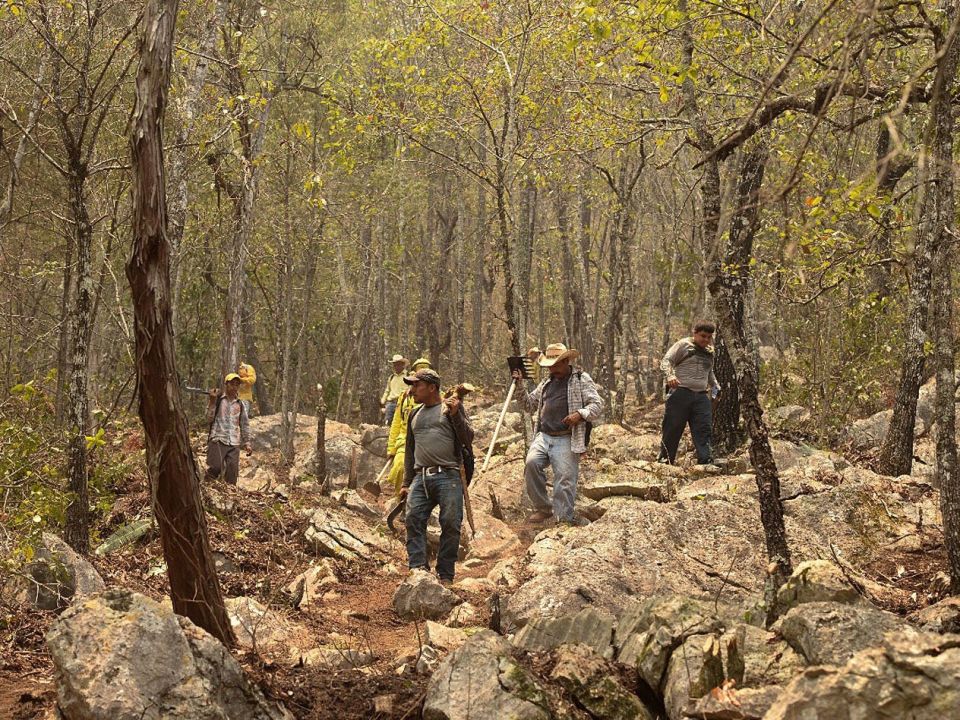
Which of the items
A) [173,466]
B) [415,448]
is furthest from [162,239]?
[415,448]

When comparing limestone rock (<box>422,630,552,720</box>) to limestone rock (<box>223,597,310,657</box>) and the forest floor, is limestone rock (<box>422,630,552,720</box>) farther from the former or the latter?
limestone rock (<box>223,597,310,657</box>)

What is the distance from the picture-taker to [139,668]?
4328mm

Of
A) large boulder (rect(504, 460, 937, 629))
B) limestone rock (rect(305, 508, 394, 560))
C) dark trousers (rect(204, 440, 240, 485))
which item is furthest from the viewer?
dark trousers (rect(204, 440, 240, 485))

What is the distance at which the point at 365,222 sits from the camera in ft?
86.4

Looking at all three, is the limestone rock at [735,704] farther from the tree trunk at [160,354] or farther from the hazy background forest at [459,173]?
the tree trunk at [160,354]

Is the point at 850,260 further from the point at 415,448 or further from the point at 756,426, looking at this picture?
the point at 415,448

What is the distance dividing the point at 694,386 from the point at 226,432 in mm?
6420

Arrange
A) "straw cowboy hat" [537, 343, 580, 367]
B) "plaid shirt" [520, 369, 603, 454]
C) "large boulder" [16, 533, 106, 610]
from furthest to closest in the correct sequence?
"straw cowboy hat" [537, 343, 580, 367] < "plaid shirt" [520, 369, 603, 454] < "large boulder" [16, 533, 106, 610]

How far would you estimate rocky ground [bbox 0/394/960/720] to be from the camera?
4355mm

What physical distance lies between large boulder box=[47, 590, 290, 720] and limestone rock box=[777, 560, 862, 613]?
341 cm

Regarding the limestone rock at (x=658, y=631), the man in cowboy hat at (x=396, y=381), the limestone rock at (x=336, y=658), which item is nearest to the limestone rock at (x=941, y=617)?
the limestone rock at (x=658, y=631)

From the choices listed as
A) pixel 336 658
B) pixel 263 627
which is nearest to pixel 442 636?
pixel 336 658

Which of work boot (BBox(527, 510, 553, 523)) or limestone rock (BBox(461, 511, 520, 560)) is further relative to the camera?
work boot (BBox(527, 510, 553, 523))

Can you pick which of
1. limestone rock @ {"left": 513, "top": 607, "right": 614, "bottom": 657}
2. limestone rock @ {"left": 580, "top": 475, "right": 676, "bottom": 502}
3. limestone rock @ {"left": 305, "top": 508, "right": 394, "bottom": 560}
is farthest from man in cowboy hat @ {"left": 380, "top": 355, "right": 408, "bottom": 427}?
limestone rock @ {"left": 513, "top": 607, "right": 614, "bottom": 657}
